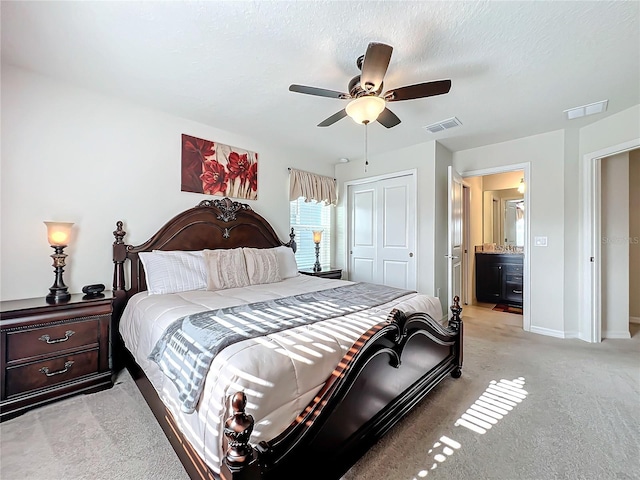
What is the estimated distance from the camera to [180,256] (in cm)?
280

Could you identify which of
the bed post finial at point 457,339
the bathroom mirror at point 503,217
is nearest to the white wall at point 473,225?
the bathroom mirror at point 503,217

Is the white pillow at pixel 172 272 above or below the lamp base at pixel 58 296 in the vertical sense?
above

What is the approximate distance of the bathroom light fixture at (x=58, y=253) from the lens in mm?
2244

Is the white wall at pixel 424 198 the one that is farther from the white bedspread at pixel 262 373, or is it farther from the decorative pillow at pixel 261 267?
the white bedspread at pixel 262 373

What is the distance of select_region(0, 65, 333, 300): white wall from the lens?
2.26 metres

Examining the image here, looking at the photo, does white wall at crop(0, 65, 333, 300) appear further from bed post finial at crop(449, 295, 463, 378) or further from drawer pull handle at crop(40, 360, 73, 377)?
bed post finial at crop(449, 295, 463, 378)

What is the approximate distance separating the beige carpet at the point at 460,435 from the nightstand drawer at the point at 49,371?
18cm

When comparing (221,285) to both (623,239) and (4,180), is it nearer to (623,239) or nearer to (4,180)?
(4,180)

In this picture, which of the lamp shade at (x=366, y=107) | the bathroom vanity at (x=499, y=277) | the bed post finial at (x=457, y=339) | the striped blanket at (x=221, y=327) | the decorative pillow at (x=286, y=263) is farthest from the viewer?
the bathroom vanity at (x=499, y=277)

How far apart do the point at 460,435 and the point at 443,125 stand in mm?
3075

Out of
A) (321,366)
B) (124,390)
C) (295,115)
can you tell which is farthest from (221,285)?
(295,115)

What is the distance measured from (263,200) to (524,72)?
122 inches

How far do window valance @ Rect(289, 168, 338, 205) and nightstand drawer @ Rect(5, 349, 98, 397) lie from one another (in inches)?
117

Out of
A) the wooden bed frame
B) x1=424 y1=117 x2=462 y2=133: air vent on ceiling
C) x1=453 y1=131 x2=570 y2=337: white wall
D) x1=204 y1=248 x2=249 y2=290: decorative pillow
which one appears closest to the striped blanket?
the wooden bed frame
